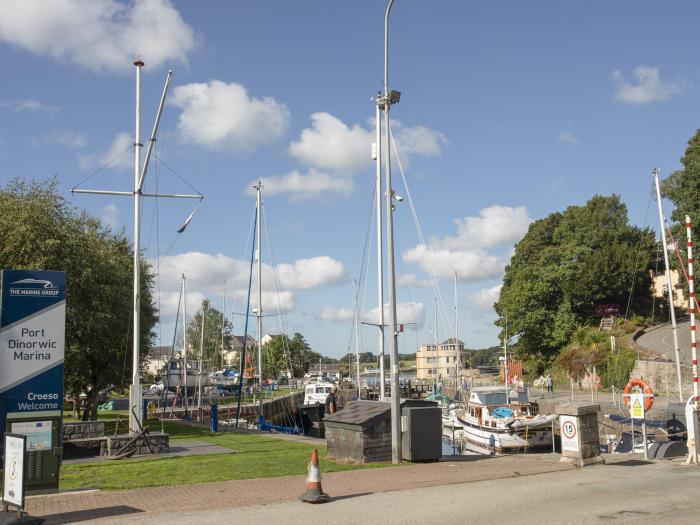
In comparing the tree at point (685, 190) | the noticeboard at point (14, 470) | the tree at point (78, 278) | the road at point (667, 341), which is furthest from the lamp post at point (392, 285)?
the tree at point (685, 190)

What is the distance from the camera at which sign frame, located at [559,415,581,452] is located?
15.3 metres

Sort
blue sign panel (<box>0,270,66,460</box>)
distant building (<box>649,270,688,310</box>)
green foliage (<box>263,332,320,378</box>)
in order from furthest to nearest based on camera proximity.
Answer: green foliage (<box>263,332,320,378</box>), distant building (<box>649,270,688,310</box>), blue sign panel (<box>0,270,66,460</box>)

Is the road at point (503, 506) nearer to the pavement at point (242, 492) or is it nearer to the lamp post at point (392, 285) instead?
the pavement at point (242, 492)

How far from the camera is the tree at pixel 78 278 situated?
24.3m

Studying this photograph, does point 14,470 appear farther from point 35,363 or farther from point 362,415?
point 362,415

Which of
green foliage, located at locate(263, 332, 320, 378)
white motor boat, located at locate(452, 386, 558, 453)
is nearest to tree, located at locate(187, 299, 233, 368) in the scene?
green foliage, located at locate(263, 332, 320, 378)

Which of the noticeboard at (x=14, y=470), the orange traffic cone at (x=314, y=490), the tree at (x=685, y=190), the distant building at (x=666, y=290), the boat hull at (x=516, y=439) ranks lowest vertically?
the boat hull at (x=516, y=439)

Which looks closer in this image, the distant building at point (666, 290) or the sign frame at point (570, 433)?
the sign frame at point (570, 433)

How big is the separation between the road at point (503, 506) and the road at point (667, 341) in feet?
115

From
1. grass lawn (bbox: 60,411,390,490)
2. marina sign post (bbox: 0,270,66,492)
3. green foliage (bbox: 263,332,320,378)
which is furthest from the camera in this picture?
green foliage (bbox: 263,332,320,378)

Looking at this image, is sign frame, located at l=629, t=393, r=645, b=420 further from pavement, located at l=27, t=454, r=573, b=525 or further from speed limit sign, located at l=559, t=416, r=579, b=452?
pavement, located at l=27, t=454, r=573, b=525

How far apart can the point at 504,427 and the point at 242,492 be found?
23276 millimetres

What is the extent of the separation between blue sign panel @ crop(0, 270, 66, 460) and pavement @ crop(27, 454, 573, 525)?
1769 mm

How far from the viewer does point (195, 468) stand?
15.7m
